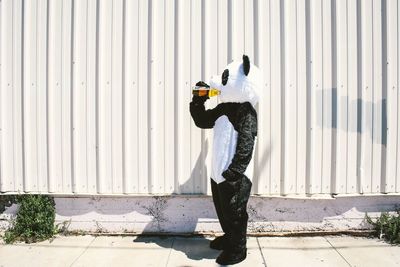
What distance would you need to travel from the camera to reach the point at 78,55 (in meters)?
4.40

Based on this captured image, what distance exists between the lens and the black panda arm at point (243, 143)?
3.57 m

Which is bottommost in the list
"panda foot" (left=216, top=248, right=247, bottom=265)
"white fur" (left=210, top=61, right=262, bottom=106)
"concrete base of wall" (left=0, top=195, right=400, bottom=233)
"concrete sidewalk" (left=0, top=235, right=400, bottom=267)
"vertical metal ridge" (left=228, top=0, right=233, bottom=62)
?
"concrete sidewalk" (left=0, top=235, right=400, bottom=267)

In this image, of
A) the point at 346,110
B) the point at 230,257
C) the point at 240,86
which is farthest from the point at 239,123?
the point at 346,110

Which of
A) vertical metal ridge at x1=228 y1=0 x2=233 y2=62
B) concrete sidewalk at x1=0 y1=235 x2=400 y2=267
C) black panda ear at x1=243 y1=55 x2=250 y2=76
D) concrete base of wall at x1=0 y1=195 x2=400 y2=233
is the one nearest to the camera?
black panda ear at x1=243 y1=55 x2=250 y2=76

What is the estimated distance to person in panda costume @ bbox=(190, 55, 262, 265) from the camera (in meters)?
3.60

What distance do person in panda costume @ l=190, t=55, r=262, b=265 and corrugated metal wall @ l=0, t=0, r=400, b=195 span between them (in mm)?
672

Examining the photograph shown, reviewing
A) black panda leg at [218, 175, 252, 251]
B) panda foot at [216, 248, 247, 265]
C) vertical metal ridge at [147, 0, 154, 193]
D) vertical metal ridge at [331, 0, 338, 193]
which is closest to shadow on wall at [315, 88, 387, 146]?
vertical metal ridge at [331, 0, 338, 193]

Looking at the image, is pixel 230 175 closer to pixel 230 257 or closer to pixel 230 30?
pixel 230 257

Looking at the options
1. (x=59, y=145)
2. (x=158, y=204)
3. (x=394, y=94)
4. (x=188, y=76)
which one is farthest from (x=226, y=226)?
(x=394, y=94)

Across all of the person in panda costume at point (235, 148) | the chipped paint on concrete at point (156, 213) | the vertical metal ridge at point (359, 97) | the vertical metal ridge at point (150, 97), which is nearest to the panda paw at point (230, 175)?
the person in panda costume at point (235, 148)

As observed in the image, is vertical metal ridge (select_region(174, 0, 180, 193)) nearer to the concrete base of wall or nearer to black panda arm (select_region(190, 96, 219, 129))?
the concrete base of wall

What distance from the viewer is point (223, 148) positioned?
3.71 m

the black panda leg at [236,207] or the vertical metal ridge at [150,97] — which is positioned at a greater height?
the vertical metal ridge at [150,97]

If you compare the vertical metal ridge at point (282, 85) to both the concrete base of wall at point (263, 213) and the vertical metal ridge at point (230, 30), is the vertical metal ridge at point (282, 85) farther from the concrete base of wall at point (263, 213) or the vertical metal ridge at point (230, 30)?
the vertical metal ridge at point (230, 30)
